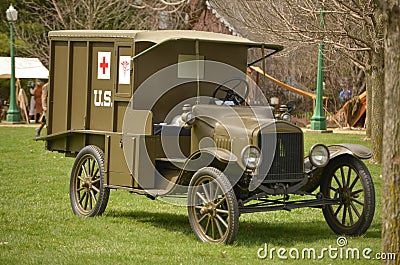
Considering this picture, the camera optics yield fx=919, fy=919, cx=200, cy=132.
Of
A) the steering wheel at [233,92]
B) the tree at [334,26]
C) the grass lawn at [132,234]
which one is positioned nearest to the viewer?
the grass lawn at [132,234]

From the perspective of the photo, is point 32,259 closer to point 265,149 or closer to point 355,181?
point 265,149

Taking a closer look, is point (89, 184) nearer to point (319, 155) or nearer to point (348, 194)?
point (319, 155)

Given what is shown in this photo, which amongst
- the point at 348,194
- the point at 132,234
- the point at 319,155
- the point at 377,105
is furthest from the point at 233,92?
the point at 377,105

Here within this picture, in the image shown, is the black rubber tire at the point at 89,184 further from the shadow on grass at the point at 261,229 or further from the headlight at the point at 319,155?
the headlight at the point at 319,155

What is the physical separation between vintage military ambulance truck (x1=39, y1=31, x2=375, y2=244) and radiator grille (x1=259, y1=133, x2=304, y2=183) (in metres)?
0.01

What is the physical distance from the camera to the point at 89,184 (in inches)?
471

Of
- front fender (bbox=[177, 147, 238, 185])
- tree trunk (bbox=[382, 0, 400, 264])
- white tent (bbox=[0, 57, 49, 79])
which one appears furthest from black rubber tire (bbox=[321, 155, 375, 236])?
white tent (bbox=[0, 57, 49, 79])

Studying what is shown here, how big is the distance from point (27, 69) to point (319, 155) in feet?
89.1

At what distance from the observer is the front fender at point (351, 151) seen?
10.6 meters

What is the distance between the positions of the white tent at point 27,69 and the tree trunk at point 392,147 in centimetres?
2928

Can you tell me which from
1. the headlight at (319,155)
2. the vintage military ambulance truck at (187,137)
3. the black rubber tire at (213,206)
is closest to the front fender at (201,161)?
the vintage military ambulance truck at (187,137)

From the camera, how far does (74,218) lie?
11734 mm

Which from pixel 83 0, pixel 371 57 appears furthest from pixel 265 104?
pixel 83 0

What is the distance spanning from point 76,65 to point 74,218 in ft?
6.73
